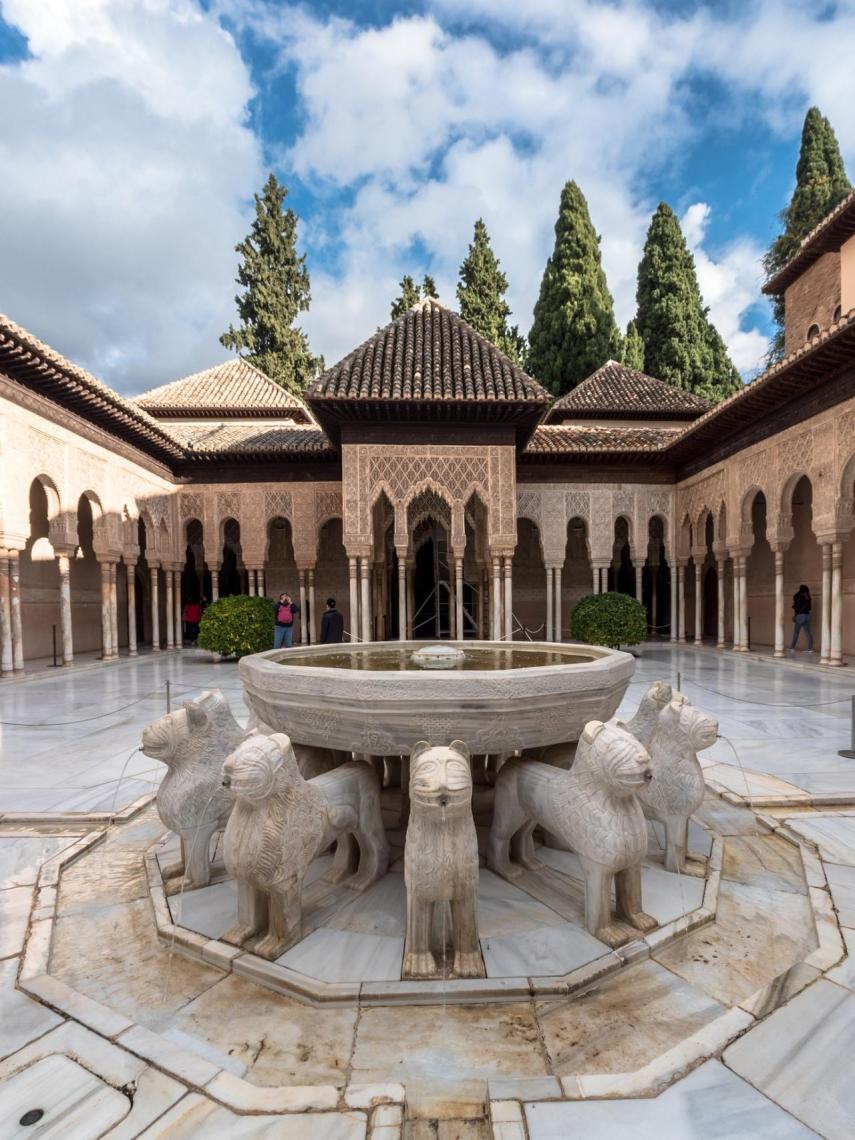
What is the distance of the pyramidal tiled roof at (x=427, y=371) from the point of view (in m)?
11.4

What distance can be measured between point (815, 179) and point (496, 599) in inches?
724

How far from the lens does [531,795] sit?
265 cm

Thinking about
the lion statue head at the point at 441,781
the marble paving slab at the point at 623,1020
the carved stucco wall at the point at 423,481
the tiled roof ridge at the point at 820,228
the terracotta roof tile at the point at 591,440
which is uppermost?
the tiled roof ridge at the point at 820,228

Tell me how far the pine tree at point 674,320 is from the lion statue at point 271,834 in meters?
26.4

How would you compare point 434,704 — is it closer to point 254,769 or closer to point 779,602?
point 254,769

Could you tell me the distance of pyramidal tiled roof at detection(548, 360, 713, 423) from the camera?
17.8m

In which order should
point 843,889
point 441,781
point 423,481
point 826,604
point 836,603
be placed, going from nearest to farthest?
point 441,781 < point 843,889 < point 836,603 < point 826,604 < point 423,481

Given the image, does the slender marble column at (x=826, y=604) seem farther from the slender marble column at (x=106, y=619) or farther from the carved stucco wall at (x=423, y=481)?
the slender marble column at (x=106, y=619)

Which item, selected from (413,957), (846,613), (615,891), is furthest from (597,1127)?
(846,613)

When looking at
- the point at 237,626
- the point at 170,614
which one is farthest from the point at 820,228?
the point at 170,614

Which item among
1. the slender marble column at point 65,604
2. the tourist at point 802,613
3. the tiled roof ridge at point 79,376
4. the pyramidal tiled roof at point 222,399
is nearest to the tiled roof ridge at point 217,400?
the pyramidal tiled roof at point 222,399

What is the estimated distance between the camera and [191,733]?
279 centimetres

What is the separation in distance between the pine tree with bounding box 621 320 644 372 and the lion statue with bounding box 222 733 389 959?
2545 centimetres

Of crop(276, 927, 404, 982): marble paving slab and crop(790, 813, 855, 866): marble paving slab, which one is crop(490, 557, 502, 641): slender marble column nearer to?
crop(790, 813, 855, 866): marble paving slab
